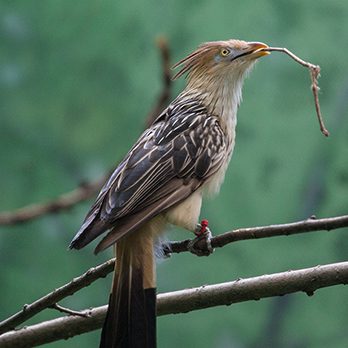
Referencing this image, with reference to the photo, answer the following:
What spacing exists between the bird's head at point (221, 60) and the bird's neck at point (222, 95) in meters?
0.01

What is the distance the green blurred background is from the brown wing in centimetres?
141

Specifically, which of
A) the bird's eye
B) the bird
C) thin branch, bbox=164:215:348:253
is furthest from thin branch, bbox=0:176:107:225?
thin branch, bbox=164:215:348:253

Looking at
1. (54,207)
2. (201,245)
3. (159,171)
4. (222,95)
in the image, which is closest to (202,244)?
(201,245)

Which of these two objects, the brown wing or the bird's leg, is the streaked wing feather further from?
the bird's leg

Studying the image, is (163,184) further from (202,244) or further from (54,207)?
(54,207)

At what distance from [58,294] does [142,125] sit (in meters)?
2.15

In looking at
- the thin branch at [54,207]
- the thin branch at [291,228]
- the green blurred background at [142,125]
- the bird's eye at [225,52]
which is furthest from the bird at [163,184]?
the green blurred background at [142,125]

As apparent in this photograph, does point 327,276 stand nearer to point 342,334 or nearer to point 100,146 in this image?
point 342,334

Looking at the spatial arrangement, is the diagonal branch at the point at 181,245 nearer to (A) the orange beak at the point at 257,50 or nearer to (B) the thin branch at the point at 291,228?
(B) the thin branch at the point at 291,228

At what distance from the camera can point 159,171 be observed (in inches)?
81.1

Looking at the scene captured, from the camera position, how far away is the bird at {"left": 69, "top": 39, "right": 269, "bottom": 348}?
5.95 feet

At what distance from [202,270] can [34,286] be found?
2.55ft

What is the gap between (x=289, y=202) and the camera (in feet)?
12.2

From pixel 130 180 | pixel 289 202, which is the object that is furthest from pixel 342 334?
pixel 130 180
